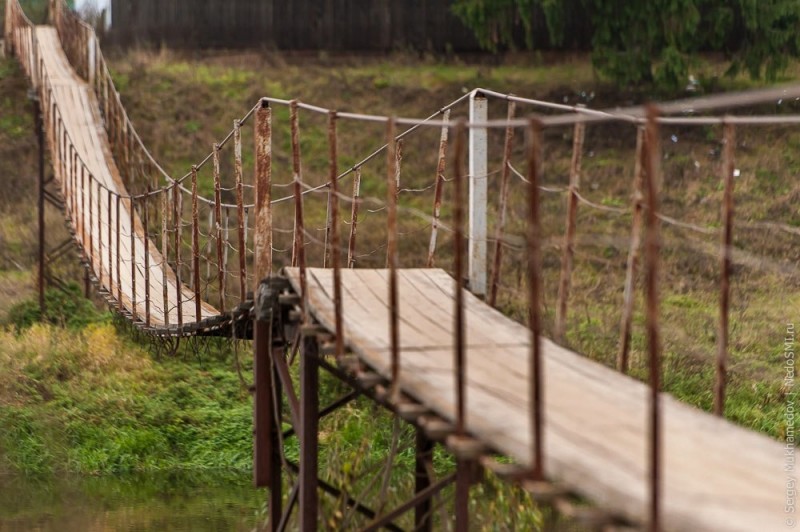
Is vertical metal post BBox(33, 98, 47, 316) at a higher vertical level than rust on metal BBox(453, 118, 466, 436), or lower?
lower

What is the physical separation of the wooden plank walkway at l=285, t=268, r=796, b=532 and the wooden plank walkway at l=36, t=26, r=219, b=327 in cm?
303

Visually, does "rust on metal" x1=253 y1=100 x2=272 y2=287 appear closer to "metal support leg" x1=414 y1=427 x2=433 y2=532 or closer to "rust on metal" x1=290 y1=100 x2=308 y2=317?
"rust on metal" x1=290 y1=100 x2=308 y2=317

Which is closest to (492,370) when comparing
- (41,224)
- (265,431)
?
(265,431)

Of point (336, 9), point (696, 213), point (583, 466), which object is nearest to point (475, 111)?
point (583, 466)

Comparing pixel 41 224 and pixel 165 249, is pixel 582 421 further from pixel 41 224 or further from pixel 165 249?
pixel 41 224

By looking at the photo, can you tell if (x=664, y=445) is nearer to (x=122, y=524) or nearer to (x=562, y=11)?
(x=122, y=524)

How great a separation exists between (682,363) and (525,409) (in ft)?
28.5

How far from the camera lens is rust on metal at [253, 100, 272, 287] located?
676 centimetres

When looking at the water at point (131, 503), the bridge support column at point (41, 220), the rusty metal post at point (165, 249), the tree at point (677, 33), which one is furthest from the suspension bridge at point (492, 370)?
the tree at point (677, 33)

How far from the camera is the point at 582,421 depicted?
3943 mm

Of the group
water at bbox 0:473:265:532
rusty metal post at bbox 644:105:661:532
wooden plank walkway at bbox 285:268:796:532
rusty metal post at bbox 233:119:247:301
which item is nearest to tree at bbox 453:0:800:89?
water at bbox 0:473:265:532

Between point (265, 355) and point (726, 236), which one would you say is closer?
point (726, 236)

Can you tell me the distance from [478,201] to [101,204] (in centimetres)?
739

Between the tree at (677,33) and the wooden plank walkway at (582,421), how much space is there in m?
12.0
